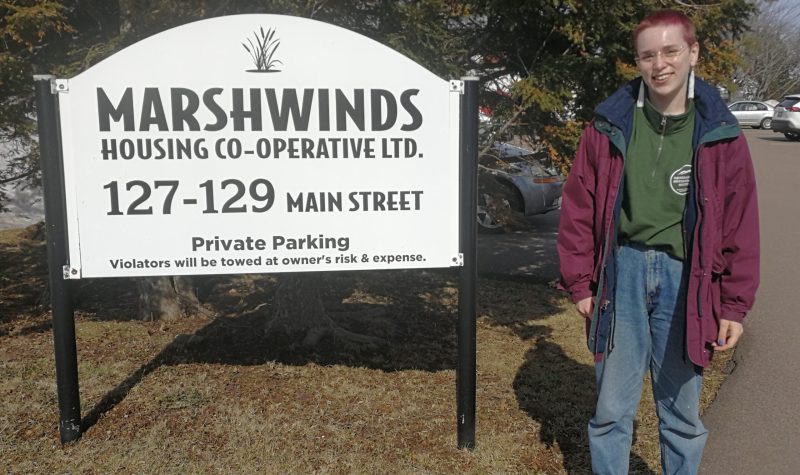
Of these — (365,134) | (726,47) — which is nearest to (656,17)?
(365,134)

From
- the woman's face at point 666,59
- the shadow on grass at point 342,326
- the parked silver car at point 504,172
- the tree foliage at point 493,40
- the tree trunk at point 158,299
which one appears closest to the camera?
the woman's face at point 666,59

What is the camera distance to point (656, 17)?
2348mm

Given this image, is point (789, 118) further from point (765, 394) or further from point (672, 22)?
point (672, 22)

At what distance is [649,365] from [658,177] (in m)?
0.76

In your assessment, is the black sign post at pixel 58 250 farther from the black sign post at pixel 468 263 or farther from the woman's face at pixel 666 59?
the woman's face at pixel 666 59

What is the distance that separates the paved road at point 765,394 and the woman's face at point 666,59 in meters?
1.89

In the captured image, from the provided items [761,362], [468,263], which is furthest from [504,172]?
[761,362]

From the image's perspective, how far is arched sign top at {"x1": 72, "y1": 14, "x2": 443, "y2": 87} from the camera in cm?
319

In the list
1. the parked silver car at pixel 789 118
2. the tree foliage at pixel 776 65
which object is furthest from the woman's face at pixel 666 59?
the tree foliage at pixel 776 65

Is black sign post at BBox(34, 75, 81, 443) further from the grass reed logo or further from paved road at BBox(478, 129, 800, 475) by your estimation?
paved road at BBox(478, 129, 800, 475)

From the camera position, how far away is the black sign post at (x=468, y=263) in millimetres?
3332

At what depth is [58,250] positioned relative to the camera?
3242 mm

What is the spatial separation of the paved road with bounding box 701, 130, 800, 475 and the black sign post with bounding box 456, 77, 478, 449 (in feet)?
3.70

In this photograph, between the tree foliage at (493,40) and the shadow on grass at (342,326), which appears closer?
the tree foliage at (493,40)
